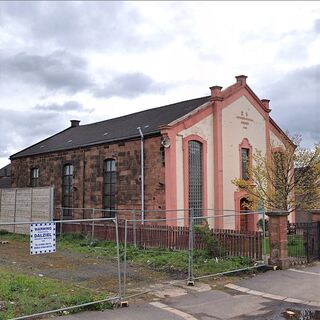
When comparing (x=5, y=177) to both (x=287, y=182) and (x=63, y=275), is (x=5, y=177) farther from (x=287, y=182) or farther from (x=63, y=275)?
(x=63, y=275)

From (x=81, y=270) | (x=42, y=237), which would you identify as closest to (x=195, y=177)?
(x=81, y=270)

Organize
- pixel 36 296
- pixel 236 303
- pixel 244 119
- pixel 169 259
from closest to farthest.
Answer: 1. pixel 36 296
2. pixel 236 303
3. pixel 169 259
4. pixel 244 119

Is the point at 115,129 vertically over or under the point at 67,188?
over

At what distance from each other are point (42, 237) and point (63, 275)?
4540mm

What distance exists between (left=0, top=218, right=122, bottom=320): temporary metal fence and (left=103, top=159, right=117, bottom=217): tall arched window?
5.68m

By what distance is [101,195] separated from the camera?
27562 mm

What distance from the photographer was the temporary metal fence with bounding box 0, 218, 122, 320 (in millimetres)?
8852

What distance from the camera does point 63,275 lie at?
508 inches

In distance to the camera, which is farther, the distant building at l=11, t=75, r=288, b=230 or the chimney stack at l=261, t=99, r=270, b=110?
the chimney stack at l=261, t=99, r=270, b=110

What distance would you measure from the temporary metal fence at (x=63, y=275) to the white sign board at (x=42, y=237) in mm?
64

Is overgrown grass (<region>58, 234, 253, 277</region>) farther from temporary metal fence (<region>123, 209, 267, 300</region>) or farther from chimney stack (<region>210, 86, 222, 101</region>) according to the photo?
chimney stack (<region>210, 86, 222, 101</region>)

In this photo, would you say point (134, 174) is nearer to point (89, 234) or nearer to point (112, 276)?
point (89, 234)

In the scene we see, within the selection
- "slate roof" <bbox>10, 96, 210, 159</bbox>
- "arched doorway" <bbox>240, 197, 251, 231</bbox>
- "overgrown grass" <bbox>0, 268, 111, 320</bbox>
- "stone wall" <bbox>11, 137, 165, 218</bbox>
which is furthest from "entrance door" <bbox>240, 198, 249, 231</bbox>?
"overgrown grass" <bbox>0, 268, 111, 320</bbox>

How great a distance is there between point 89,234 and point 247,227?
10.4 metres
